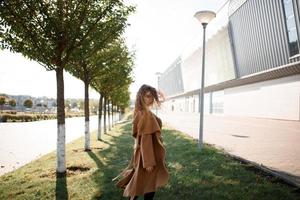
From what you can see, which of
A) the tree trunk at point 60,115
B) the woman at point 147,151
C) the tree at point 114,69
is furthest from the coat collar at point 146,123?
the tree at point 114,69

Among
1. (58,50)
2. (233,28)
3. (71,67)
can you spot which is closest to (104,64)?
(71,67)

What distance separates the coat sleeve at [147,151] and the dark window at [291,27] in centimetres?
2587

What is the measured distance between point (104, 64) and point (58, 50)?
6219 millimetres

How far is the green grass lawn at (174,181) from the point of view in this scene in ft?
19.3

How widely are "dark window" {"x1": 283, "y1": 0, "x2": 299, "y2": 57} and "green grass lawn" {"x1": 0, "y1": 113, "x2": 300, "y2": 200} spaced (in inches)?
820

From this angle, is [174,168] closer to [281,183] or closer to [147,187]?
[281,183]

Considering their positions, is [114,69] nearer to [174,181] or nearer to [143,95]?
[174,181]

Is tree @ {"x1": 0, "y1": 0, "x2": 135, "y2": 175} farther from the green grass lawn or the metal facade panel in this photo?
the metal facade panel

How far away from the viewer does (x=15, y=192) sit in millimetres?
6703

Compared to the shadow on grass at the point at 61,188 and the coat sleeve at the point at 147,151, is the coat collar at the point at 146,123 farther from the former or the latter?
the shadow on grass at the point at 61,188

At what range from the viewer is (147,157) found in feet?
14.3

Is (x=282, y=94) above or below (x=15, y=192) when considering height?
above

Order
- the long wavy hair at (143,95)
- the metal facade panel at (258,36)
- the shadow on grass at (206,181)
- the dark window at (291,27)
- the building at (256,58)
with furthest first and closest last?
the metal facade panel at (258,36) < the building at (256,58) < the dark window at (291,27) < the shadow on grass at (206,181) < the long wavy hair at (143,95)

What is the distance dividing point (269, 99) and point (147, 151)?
34.1 m
